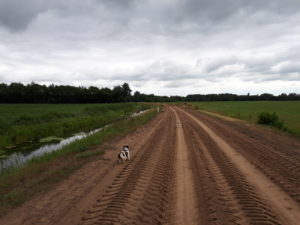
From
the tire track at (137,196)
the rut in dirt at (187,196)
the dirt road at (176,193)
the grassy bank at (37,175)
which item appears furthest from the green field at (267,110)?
the grassy bank at (37,175)

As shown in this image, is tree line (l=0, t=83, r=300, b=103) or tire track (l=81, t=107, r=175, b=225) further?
tree line (l=0, t=83, r=300, b=103)

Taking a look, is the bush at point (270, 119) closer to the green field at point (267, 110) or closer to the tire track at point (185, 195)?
the green field at point (267, 110)

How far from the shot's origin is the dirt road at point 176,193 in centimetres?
473

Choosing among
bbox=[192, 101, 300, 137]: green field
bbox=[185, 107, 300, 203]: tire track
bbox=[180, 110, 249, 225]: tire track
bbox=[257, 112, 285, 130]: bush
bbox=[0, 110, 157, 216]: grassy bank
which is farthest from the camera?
bbox=[192, 101, 300, 137]: green field

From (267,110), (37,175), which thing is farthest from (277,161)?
(267,110)

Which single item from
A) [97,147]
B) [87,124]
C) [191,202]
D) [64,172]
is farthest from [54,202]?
[87,124]

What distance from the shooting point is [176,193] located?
593 centimetres

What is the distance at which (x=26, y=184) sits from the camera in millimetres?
7164

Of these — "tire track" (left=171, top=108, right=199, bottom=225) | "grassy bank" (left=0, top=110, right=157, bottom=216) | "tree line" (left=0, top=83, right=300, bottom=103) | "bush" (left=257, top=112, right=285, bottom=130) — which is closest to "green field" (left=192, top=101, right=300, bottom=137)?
"bush" (left=257, top=112, right=285, bottom=130)

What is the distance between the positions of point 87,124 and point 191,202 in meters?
22.3

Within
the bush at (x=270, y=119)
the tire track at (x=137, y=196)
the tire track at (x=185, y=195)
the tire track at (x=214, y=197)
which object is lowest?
the tire track at (x=137, y=196)

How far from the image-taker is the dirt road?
4734mm

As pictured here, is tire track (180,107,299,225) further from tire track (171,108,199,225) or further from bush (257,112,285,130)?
bush (257,112,285,130)

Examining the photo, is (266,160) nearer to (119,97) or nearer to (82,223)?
(82,223)
